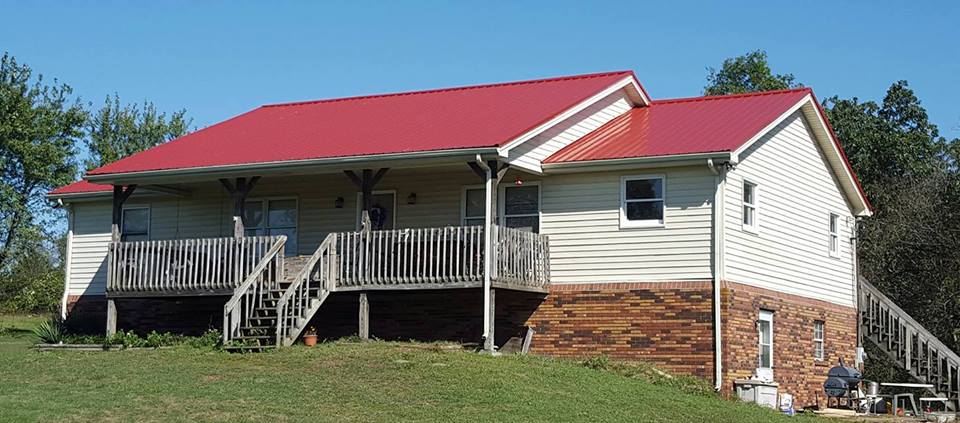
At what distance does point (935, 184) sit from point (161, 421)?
95.3 feet

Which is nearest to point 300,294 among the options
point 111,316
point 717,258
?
point 111,316

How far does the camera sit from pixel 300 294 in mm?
24906

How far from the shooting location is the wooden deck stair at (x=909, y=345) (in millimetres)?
28688

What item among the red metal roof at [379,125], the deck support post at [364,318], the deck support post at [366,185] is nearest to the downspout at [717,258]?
the red metal roof at [379,125]

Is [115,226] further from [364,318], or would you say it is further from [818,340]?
[818,340]

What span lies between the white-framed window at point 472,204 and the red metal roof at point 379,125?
54.3 inches

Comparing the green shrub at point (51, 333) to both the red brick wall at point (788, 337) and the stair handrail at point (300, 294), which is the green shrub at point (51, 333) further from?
the red brick wall at point (788, 337)

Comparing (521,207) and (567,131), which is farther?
(567,131)

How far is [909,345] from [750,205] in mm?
6801

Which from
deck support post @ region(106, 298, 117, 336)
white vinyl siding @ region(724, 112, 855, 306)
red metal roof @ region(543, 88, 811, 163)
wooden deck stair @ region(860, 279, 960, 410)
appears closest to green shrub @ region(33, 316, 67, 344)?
deck support post @ region(106, 298, 117, 336)

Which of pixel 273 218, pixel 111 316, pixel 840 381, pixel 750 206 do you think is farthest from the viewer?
pixel 273 218

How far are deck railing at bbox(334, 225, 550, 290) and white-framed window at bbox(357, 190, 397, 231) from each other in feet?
7.05

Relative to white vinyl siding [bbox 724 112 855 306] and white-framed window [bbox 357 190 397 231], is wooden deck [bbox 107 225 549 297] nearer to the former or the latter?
white-framed window [bbox 357 190 397 231]

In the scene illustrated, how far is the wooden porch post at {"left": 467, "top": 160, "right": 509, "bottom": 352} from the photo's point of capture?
938 inches
